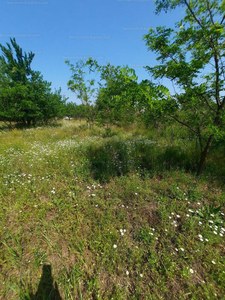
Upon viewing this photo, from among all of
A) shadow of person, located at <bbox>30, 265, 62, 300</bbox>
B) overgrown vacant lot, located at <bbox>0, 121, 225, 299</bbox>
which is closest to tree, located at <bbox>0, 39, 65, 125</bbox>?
overgrown vacant lot, located at <bbox>0, 121, 225, 299</bbox>

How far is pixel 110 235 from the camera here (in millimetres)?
1817

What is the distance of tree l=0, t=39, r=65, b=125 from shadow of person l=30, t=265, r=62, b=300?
40.2 feet

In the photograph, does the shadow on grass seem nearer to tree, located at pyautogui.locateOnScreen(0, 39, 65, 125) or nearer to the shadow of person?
the shadow of person

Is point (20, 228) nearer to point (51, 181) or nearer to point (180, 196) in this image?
point (51, 181)

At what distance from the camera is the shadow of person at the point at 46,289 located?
1290 mm

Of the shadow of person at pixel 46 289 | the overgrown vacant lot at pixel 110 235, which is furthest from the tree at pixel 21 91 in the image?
the shadow of person at pixel 46 289

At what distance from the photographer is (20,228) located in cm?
192

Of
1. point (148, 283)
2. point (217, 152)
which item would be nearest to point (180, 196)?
point (148, 283)

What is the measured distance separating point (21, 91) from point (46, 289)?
545 inches

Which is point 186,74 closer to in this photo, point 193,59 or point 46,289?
point 193,59

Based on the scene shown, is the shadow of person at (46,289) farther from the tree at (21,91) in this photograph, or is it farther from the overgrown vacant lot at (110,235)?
the tree at (21,91)

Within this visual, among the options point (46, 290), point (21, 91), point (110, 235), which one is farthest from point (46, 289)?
point (21, 91)

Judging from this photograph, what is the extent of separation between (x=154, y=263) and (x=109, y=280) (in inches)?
26.2

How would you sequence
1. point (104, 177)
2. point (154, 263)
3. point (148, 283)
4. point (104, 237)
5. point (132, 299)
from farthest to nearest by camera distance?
1. point (104, 177)
2. point (104, 237)
3. point (154, 263)
4. point (148, 283)
5. point (132, 299)
